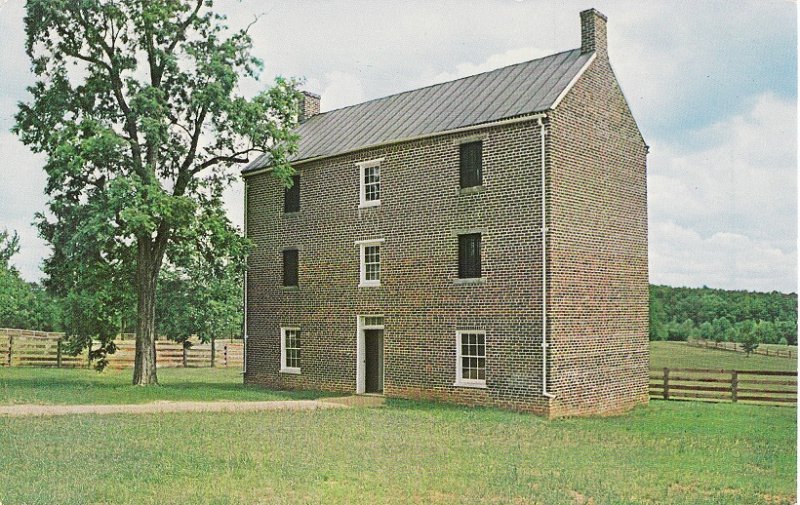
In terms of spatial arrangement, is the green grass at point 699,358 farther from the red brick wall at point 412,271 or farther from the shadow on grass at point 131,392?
the shadow on grass at point 131,392

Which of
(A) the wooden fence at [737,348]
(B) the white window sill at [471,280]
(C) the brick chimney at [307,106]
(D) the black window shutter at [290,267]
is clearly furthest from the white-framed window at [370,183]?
(A) the wooden fence at [737,348]

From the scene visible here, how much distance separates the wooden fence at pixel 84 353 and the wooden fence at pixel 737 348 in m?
21.4

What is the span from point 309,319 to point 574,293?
27.9 ft

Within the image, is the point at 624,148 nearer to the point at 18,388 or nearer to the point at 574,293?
the point at 574,293

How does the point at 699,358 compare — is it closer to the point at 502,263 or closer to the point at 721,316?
the point at 721,316

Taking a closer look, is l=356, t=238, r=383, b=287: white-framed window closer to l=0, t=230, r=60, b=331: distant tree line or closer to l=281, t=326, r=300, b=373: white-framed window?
l=281, t=326, r=300, b=373: white-framed window

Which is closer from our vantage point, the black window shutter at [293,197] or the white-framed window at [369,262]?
the white-framed window at [369,262]

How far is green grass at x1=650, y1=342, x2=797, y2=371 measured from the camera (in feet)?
87.2

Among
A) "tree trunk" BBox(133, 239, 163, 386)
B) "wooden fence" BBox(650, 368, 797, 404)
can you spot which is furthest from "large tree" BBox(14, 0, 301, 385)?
"wooden fence" BBox(650, 368, 797, 404)

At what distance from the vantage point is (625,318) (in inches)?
883

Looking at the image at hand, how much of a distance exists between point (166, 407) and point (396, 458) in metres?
7.95

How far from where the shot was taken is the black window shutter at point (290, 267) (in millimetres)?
26156

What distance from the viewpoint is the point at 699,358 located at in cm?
2786

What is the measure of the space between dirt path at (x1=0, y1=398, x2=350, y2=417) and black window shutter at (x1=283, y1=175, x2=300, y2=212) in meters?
6.95
